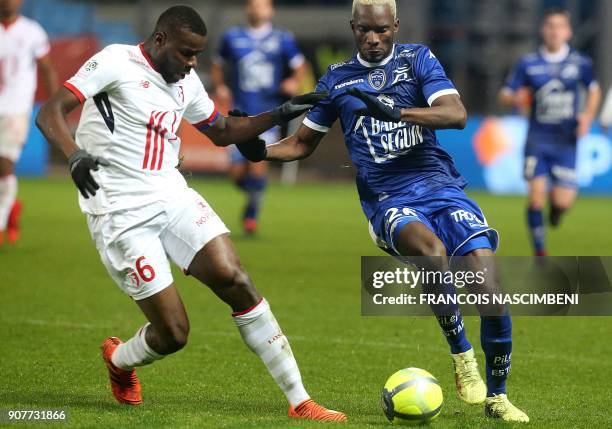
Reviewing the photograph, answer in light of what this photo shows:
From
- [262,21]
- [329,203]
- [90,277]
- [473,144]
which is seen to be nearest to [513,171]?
[473,144]

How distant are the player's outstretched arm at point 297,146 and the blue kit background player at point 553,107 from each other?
6483mm

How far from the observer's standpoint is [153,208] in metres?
5.76

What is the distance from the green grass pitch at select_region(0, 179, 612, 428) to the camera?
19.3ft

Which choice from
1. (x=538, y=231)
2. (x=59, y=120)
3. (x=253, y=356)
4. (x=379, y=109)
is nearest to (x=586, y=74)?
(x=538, y=231)

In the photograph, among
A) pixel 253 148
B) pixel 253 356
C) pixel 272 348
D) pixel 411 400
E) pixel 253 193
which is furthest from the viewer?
pixel 253 193

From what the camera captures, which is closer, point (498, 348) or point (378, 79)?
point (498, 348)

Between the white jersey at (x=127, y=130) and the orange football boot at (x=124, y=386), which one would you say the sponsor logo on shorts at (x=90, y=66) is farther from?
the orange football boot at (x=124, y=386)

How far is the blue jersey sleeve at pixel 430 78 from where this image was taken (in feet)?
20.0

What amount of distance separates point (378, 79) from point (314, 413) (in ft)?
6.54

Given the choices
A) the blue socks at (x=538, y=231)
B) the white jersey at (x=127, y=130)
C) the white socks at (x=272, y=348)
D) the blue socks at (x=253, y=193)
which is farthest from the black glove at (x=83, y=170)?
the blue socks at (x=253, y=193)

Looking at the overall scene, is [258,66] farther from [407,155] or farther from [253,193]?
[407,155]

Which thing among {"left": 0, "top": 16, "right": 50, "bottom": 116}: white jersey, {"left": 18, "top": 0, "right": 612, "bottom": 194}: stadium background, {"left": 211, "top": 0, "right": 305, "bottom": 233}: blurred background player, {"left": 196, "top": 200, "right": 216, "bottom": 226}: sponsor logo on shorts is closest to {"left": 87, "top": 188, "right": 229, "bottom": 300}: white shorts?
{"left": 196, "top": 200, "right": 216, "bottom": 226}: sponsor logo on shorts

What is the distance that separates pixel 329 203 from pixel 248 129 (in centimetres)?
1393

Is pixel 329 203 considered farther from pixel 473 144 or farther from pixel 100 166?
pixel 100 166
